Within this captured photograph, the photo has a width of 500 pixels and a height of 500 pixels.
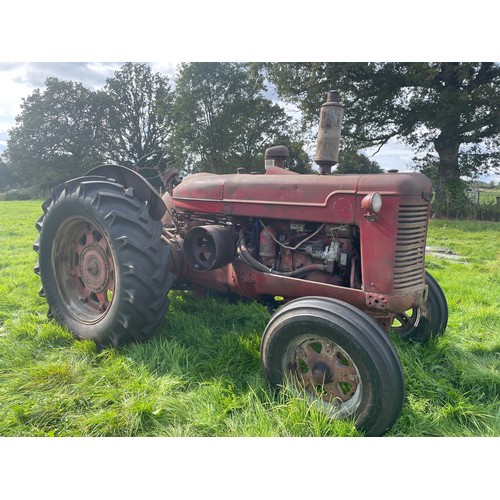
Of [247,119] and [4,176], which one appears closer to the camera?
[4,176]

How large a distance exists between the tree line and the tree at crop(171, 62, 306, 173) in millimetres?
41

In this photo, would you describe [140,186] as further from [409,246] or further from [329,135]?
[409,246]

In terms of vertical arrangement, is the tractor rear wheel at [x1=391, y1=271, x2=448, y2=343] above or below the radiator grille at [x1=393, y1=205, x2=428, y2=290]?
below

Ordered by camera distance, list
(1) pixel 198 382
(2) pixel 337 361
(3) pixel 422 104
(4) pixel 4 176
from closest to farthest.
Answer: (2) pixel 337 361, (1) pixel 198 382, (4) pixel 4 176, (3) pixel 422 104

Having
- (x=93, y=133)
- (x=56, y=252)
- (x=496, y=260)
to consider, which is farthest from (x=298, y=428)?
(x=496, y=260)

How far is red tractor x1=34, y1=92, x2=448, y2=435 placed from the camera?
6.98 ft

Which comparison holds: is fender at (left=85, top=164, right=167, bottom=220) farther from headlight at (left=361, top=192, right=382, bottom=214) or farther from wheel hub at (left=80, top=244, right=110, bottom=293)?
headlight at (left=361, top=192, right=382, bottom=214)

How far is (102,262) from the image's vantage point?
310cm

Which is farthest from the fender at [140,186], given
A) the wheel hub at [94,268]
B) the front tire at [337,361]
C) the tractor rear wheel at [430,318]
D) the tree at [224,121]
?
the tree at [224,121]

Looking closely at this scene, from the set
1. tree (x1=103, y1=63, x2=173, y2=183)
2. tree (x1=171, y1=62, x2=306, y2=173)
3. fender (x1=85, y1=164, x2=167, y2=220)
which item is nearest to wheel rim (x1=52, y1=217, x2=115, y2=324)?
fender (x1=85, y1=164, x2=167, y2=220)

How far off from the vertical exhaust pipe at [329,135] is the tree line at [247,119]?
2.08 metres

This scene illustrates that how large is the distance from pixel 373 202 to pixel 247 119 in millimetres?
11538

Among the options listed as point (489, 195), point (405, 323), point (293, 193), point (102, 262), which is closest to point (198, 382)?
point (102, 262)

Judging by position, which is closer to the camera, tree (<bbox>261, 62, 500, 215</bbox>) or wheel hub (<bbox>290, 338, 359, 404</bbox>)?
wheel hub (<bbox>290, 338, 359, 404</bbox>)
